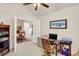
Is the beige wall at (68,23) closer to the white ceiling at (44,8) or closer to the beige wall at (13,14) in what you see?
the white ceiling at (44,8)

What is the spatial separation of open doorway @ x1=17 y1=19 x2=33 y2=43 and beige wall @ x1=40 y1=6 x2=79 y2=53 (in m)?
0.23

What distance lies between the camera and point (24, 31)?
209 cm

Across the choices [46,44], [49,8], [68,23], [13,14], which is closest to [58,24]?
[68,23]

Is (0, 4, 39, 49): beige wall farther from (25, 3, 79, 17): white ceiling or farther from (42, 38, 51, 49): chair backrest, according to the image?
(42, 38, 51, 49): chair backrest

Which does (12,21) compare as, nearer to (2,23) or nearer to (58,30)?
(2,23)

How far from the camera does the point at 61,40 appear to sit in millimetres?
2021

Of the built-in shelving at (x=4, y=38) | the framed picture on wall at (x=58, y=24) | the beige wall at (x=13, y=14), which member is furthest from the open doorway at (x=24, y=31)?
the framed picture on wall at (x=58, y=24)

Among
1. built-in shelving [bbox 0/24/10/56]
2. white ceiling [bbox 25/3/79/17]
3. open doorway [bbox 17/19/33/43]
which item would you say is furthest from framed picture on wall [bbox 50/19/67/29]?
built-in shelving [bbox 0/24/10/56]

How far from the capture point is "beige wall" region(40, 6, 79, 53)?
1.92 metres

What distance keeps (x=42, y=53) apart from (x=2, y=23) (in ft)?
2.82

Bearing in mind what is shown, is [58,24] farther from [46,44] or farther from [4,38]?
[4,38]

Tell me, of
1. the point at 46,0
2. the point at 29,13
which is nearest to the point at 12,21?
the point at 29,13

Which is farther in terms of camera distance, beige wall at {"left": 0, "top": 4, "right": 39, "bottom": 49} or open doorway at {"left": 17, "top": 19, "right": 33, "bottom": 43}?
open doorway at {"left": 17, "top": 19, "right": 33, "bottom": 43}

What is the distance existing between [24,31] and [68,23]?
807 mm
